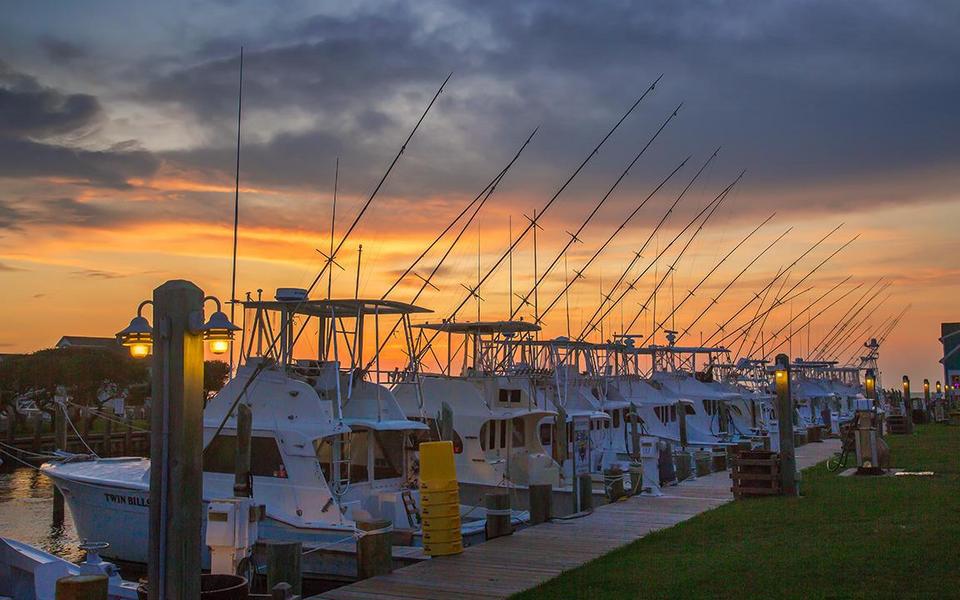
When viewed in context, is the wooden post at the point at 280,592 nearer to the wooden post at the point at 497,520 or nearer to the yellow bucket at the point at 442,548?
the yellow bucket at the point at 442,548

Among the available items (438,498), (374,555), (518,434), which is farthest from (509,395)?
(374,555)

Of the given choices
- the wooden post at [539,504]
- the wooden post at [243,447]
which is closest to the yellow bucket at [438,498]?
the wooden post at [539,504]

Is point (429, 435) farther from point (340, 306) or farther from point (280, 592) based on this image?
point (280, 592)

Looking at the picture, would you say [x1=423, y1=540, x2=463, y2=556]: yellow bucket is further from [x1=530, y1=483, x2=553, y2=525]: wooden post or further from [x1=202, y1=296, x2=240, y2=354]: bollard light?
[x1=202, y1=296, x2=240, y2=354]: bollard light

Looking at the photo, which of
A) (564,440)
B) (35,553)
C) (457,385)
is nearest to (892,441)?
(564,440)

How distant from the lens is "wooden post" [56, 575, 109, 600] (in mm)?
7973

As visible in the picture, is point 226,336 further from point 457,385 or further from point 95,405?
point 95,405

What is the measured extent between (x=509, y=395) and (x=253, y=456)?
9832mm

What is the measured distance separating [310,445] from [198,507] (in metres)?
11.0

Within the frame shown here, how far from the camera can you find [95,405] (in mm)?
73875

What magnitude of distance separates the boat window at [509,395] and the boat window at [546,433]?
113cm

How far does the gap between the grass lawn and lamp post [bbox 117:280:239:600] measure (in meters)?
5.24

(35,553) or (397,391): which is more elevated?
(397,391)

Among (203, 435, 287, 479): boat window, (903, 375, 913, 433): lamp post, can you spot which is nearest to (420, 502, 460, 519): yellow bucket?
(203, 435, 287, 479): boat window
